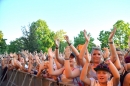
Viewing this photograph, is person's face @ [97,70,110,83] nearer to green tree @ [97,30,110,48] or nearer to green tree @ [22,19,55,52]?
green tree @ [22,19,55,52]

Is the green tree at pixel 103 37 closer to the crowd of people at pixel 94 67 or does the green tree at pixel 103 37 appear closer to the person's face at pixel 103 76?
the crowd of people at pixel 94 67

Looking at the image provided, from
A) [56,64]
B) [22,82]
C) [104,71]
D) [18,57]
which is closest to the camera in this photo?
[104,71]

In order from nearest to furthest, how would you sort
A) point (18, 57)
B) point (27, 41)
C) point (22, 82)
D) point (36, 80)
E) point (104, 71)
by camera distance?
1. point (104, 71)
2. point (36, 80)
3. point (22, 82)
4. point (18, 57)
5. point (27, 41)

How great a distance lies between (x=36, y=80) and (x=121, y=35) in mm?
58123

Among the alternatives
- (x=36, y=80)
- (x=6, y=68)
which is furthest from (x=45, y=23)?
(x=36, y=80)

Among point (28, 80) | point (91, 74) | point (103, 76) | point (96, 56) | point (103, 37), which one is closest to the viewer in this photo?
point (103, 76)

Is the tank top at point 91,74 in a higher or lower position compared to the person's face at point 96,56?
lower

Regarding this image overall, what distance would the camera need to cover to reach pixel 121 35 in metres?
63.8

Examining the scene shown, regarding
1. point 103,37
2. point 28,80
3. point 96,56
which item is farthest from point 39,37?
point 96,56

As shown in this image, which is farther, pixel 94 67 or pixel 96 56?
pixel 96 56

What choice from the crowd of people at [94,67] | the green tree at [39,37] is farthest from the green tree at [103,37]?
the crowd of people at [94,67]

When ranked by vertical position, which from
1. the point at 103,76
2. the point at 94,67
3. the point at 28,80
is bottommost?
the point at 28,80

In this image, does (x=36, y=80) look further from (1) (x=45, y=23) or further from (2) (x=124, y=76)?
(1) (x=45, y=23)

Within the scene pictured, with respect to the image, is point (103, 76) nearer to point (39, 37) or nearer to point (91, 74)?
point (91, 74)
